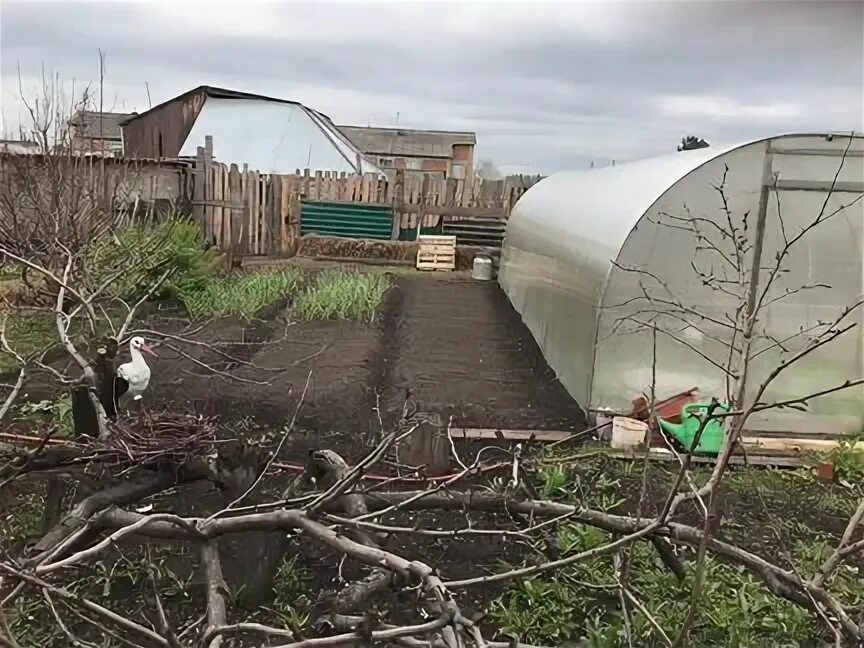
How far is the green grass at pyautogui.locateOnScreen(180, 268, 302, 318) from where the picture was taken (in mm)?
8531

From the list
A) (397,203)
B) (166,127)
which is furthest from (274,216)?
(166,127)

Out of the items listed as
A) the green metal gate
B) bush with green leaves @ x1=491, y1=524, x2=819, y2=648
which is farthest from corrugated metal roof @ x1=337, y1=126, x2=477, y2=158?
bush with green leaves @ x1=491, y1=524, x2=819, y2=648

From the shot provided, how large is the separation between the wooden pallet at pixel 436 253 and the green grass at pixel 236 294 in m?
3.66

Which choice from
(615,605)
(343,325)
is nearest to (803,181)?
(615,605)

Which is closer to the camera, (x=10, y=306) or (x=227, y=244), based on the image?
(x=10, y=306)

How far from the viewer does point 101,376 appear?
3.59 m

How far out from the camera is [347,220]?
554 inches

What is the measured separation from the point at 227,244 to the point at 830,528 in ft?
35.1

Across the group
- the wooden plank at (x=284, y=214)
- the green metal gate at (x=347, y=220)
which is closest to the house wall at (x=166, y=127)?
the wooden plank at (x=284, y=214)

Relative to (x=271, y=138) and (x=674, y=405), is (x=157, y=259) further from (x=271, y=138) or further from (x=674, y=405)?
(x=271, y=138)

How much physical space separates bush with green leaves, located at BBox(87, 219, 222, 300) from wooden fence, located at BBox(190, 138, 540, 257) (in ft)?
8.35

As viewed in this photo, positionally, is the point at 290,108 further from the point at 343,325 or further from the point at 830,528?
the point at 830,528

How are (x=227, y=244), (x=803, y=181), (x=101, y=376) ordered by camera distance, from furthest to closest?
(x=227, y=244) < (x=803, y=181) < (x=101, y=376)

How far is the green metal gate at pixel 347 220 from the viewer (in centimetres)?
1394
